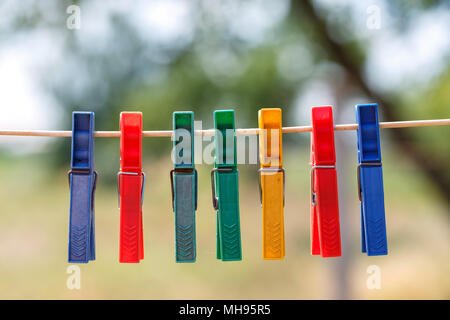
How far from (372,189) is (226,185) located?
0.40m

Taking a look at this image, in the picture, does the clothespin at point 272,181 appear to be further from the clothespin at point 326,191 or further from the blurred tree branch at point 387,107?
the blurred tree branch at point 387,107

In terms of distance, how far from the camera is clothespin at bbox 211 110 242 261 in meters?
1.10

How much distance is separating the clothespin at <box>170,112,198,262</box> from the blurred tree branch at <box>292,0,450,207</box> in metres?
1.84

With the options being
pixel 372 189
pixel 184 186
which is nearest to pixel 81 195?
pixel 184 186

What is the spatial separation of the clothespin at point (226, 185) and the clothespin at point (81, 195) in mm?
350

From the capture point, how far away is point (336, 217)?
111cm

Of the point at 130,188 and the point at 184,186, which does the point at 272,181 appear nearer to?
the point at 184,186

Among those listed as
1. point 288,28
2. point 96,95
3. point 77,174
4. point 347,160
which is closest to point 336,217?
point 77,174

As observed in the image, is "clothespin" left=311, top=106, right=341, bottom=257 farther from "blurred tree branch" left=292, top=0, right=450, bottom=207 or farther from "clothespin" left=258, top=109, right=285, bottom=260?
"blurred tree branch" left=292, top=0, right=450, bottom=207

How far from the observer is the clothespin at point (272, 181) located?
1106 mm

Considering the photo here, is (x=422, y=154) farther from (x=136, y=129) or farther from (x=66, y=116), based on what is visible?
(x=66, y=116)

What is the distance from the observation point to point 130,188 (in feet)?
3.68

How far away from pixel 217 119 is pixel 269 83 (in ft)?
6.53

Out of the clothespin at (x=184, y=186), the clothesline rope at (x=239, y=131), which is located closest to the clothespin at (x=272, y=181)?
the clothesline rope at (x=239, y=131)
